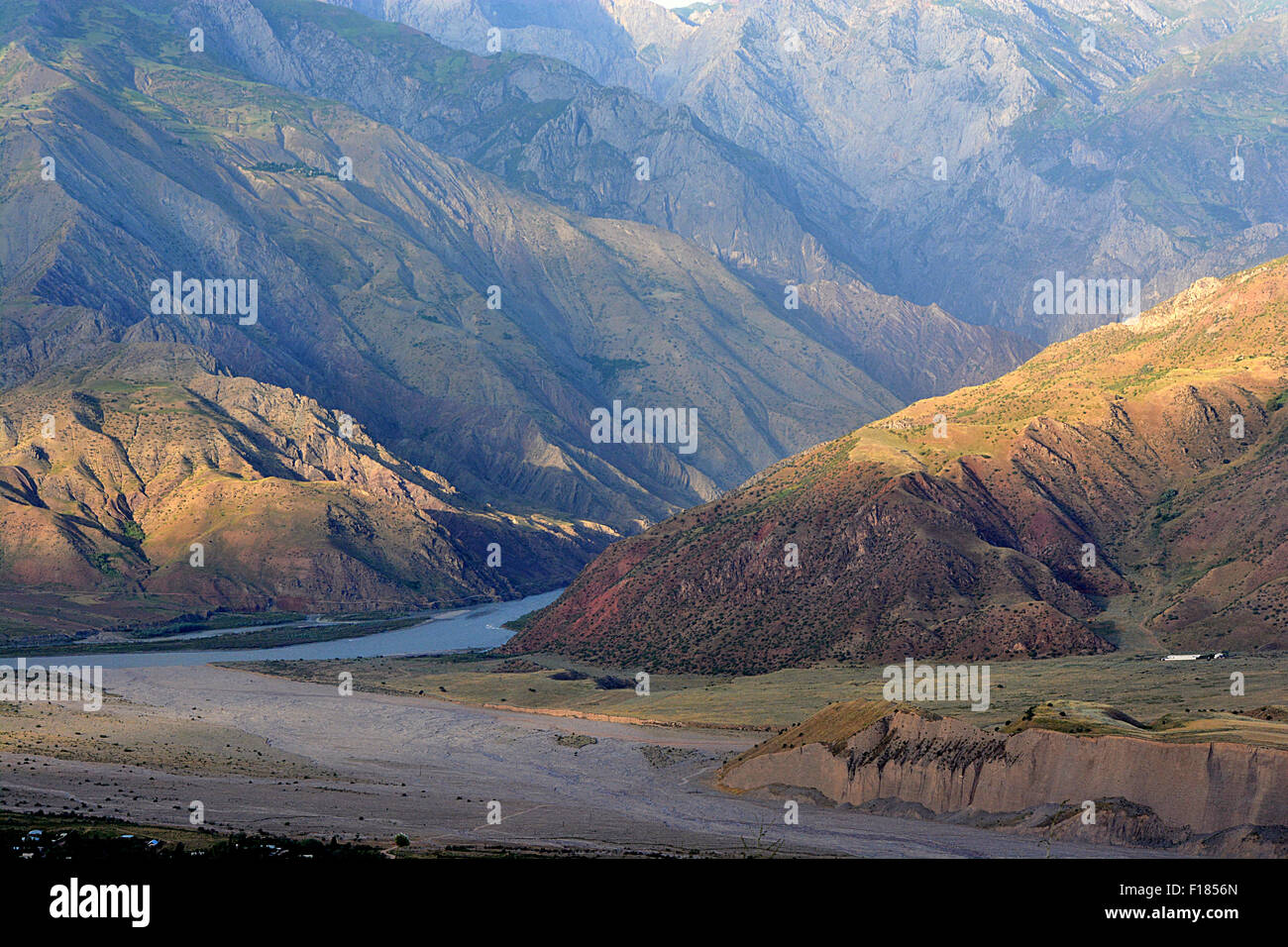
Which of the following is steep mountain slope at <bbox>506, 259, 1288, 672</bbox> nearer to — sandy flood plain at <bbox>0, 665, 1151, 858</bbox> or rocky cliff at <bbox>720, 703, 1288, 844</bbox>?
sandy flood plain at <bbox>0, 665, 1151, 858</bbox>

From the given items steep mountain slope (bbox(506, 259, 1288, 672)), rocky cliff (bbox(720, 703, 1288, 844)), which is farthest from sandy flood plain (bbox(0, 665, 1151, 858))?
steep mountain slope (bbox(506, 259, 1288, 672))

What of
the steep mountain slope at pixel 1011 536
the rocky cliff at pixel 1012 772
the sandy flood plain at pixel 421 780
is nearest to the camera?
the sandy flood plain at pixel 421 780

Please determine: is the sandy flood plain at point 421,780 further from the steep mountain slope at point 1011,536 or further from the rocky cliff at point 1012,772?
the steep mountain slope at point 1011,536

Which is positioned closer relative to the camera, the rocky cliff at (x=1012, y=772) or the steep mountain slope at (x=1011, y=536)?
the rocky cliff at (x=1012, y=772)

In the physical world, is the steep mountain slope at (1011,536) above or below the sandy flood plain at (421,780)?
above

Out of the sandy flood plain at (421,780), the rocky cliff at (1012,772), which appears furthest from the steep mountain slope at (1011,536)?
the rocky cliff at (1012,772)

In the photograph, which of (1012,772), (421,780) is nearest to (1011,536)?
(1012,772)

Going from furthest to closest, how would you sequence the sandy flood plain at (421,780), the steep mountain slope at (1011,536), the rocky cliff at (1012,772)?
the steep mountain slope at (1011,536) < the rocky cliff at (1012,772) < the sandy flood plain at (421,780)
